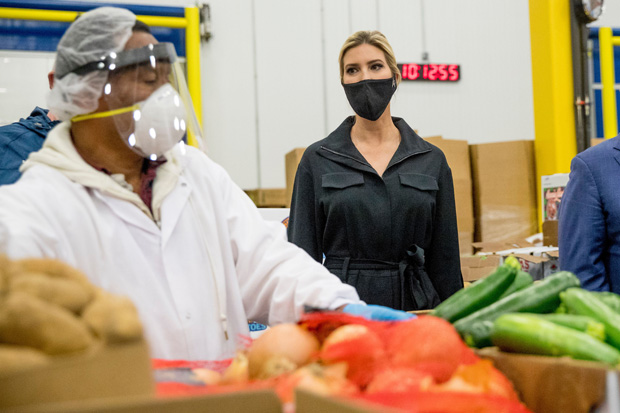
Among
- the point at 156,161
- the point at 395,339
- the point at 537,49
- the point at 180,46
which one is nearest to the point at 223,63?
the point at 180,46

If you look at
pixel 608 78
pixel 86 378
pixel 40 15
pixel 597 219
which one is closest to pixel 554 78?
pixel 608 78

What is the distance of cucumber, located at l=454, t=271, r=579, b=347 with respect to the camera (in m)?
1.32

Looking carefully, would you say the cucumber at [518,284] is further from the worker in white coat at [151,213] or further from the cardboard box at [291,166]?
the cardboard box at [291,166]

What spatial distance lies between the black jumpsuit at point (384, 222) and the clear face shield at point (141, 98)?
1.24 metres

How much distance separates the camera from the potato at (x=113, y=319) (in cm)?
82

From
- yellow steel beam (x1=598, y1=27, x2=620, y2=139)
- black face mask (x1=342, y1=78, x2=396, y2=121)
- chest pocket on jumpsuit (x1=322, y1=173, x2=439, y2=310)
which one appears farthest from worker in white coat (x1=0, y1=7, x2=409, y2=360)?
yellow steel beam (x1=598, y1=27, x2=620, y2=139)

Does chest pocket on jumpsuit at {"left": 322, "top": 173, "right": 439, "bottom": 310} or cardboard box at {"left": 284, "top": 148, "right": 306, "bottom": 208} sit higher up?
cardboard box at {"left": 284, "top": 148, "right": 306, "bottom": 208}

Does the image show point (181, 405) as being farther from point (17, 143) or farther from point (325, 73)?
point (325, 73)

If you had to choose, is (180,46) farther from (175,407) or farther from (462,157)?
(175,407)

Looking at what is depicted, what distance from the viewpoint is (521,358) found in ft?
3.72

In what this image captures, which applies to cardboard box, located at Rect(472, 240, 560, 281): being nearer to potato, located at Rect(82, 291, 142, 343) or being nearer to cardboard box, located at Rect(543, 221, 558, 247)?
cardboard box, located at Rect(543, 221, 558, 247)

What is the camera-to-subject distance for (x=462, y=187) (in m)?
5.78

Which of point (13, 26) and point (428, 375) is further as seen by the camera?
point (13, 26)

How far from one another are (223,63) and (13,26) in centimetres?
204
